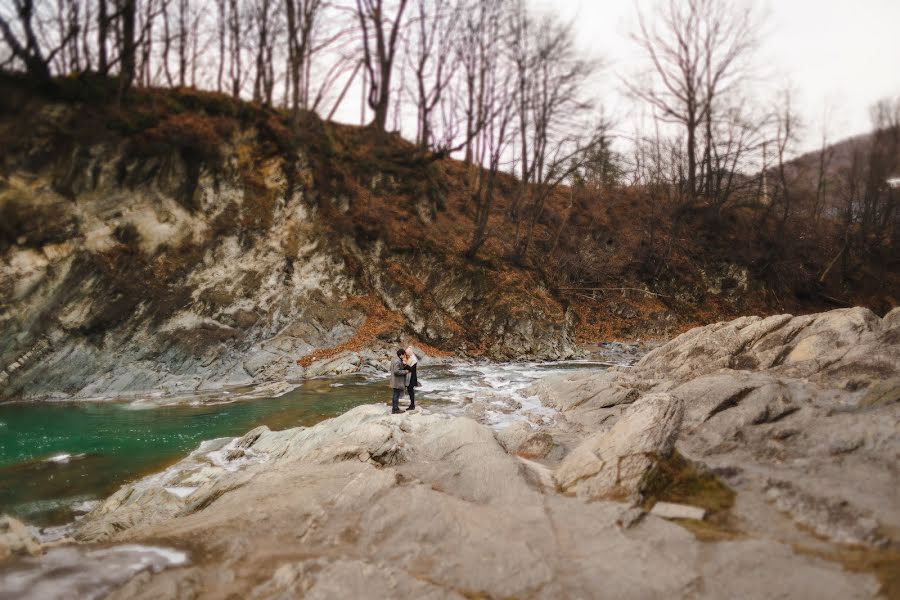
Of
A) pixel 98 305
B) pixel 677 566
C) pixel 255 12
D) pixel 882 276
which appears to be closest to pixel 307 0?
pixel 255 12

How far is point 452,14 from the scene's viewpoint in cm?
2539

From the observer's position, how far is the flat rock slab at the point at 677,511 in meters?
4.45

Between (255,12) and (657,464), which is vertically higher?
(255,12)

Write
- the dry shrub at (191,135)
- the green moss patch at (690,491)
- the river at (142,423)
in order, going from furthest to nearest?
the dry shrub at (191,135)
the river at (142,423)
the green moss patch at (690,491)

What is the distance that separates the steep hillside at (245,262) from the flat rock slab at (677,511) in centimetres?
1315

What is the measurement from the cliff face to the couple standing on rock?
6.49 m

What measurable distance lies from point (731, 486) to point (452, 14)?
26562mm

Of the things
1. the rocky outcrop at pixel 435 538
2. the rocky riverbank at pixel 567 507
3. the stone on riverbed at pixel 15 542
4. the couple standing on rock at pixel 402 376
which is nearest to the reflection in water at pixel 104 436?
the rocky riverbank at pixel 567 507

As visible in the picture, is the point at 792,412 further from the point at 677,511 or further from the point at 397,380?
the point at 397,380

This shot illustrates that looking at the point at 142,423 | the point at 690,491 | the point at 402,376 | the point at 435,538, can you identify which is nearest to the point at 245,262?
the point at 142,423

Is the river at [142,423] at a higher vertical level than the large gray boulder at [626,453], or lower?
lower

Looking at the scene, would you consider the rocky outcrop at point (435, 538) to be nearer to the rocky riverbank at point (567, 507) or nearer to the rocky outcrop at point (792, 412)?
the rocky riverbank at point (567, 507)

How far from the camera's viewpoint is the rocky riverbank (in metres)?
3.62

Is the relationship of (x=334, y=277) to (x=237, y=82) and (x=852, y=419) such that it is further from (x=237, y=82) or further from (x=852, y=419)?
(x=852, y=419)
